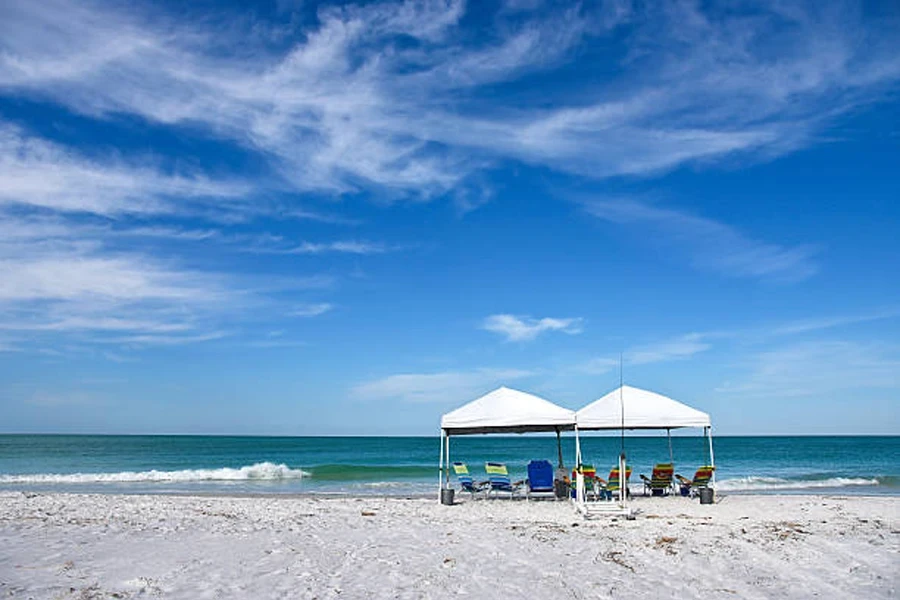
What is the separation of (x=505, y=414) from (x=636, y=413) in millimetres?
2907

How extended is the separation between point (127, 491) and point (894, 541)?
18.5 m

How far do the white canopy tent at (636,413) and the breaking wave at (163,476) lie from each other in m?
16.3

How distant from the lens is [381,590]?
20.4 ft

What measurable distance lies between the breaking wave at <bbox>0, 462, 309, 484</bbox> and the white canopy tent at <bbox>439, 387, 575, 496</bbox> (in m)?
15.7

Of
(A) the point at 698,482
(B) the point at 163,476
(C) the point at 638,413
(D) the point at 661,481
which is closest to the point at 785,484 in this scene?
(D) the point at 661,481

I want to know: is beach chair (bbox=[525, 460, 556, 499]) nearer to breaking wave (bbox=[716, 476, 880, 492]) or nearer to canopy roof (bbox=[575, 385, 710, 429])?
canopy roof (bbox=[575, 385, 710, 429])

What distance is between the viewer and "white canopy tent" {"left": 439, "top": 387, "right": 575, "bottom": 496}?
42.9 feet

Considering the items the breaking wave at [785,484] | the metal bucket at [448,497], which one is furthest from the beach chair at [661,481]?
the breaking wave at [785,484]

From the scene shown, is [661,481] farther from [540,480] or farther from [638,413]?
[540,480]

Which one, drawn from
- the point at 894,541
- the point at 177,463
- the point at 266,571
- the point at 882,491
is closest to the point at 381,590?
the point at 266,571

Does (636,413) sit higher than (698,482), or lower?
higher

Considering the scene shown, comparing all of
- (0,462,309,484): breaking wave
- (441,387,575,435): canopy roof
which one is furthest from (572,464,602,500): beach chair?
(0,462,309,484): breaking wave

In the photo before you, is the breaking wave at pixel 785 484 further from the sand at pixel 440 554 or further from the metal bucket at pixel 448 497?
the metal bucket at pixel 448 497

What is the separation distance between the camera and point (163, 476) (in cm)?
2725
